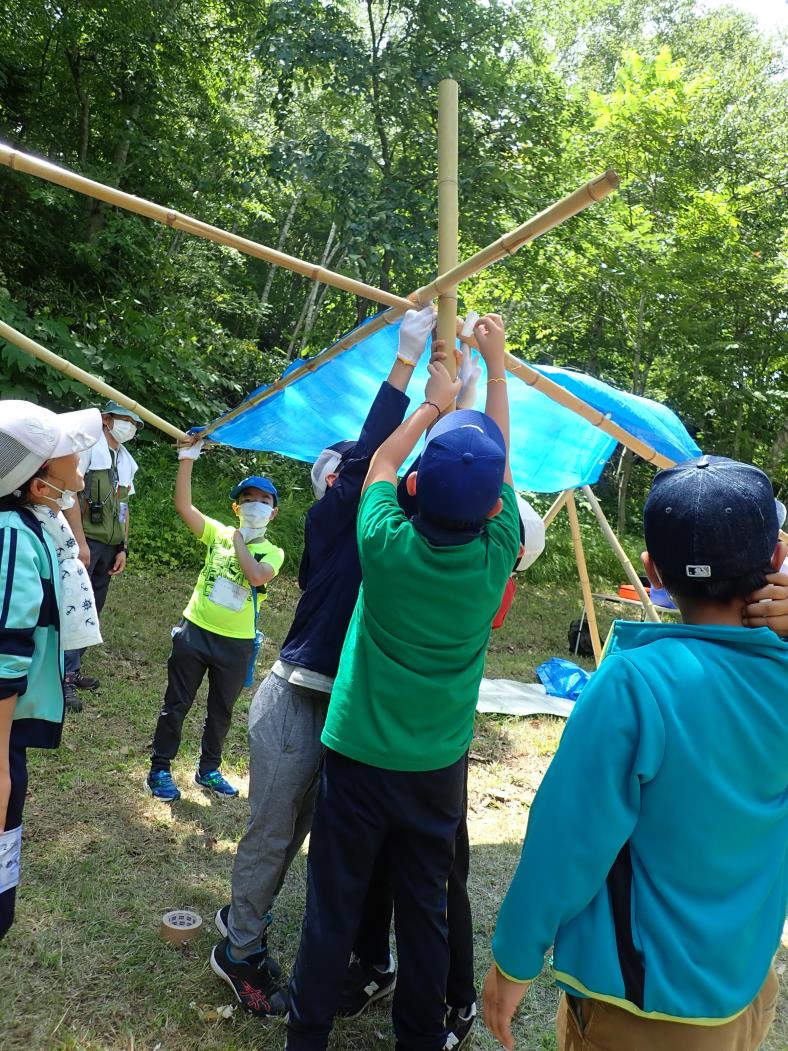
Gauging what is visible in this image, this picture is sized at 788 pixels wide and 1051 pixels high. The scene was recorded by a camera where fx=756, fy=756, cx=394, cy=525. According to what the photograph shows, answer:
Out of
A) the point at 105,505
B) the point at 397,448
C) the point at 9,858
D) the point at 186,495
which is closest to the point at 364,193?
the point at 105,505

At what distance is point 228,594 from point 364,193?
6.71m

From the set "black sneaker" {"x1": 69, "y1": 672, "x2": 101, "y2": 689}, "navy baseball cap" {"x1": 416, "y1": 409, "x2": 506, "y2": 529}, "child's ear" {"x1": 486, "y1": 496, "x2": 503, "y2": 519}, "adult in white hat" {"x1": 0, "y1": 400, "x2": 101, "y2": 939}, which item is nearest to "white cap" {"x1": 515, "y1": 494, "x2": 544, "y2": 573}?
"child's ear" {"x1": 486, "y1": 496, "x2": 503, "y2": 519}

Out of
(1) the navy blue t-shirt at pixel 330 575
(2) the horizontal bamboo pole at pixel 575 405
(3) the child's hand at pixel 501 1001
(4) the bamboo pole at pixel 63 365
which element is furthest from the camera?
(4) the bamboo pole at pixel 63 365

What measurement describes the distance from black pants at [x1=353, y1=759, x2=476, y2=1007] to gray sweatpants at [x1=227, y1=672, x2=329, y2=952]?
1.03ft

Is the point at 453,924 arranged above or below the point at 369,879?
below

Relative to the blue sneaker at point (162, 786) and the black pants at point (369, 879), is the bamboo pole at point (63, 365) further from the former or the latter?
the black pants at point (369, 879)

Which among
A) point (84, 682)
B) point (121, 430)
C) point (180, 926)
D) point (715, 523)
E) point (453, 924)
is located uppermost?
point (715, 523)

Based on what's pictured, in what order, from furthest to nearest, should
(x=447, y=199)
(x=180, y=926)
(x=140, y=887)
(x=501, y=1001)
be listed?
1. (x=140, y=887)
2. (x=180, y=926)
3. (x=447, y=199)
4. (x=501, y=1001)

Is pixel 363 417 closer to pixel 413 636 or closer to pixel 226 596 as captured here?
pixel 226 596

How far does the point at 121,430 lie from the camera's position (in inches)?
201

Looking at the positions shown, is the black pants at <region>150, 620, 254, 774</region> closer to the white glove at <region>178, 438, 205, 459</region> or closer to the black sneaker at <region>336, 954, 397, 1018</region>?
the white glove at <region>178, 438, 205, 459</region>

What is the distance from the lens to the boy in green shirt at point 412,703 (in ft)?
5.80

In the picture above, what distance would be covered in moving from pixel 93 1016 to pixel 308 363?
257 cm

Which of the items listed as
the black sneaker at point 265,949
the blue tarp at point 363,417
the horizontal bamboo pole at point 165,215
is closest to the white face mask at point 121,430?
the blue tarp at point 363,417
